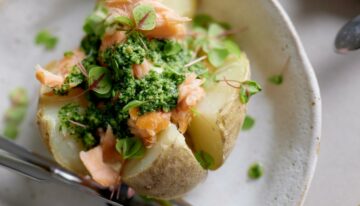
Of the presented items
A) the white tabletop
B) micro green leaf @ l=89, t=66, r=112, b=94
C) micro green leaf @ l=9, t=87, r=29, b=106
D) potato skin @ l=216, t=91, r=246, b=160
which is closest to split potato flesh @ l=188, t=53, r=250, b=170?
potato skin @ l=216, t=91, r=246, b=160

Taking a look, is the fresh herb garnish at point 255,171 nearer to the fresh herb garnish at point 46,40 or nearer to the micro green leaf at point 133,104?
the micro green leaf at point 133,104

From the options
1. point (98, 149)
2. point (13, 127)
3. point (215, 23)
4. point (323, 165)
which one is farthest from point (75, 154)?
point (323, 165)

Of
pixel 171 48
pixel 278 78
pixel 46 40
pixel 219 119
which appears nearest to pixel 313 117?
pixel 278 78

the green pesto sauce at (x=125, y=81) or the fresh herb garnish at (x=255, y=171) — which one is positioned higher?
the green pesto sauce at (x=125, y=81)

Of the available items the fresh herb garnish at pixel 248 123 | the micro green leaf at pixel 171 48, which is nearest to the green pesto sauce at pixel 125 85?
the micro green leaf at pixel 171 48

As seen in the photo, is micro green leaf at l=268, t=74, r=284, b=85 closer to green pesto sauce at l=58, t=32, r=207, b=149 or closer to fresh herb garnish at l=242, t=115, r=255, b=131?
fresh herb garnish at l=242, t=115, r=255, b=131

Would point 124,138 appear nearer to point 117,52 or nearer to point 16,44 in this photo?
point 117,52
